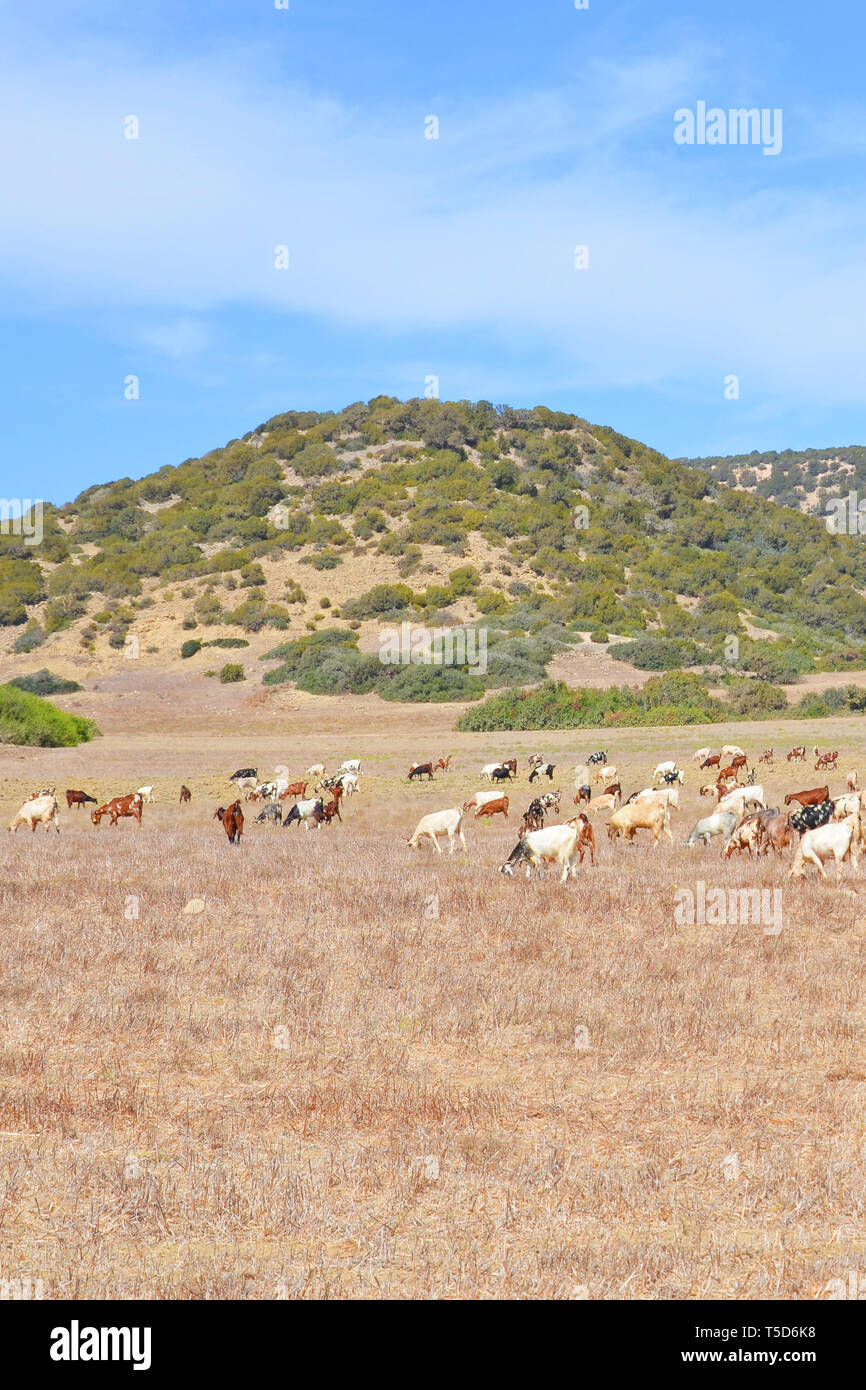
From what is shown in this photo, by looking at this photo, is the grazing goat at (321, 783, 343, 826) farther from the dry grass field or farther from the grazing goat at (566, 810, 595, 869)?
the grazing goat at (566, 810, 595, 869)

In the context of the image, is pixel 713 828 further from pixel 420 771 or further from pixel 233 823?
pixel 420 771

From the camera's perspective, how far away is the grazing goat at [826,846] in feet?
51.0

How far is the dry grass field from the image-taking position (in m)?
5.82

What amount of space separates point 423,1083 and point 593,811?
66.0ft

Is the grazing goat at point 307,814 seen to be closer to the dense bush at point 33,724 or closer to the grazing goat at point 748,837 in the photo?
the grazing goat at point 748,837

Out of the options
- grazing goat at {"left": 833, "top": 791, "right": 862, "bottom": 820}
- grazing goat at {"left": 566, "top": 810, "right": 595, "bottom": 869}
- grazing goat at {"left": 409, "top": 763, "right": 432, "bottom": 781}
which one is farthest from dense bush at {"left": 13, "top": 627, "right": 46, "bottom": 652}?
grazing goat at {"left": 833, "top": 791, "right": 862, "bottom": 820}

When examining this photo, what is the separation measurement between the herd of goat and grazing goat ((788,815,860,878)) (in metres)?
0.01

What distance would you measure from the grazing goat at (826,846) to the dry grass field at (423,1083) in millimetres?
593

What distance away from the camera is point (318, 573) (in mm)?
96500

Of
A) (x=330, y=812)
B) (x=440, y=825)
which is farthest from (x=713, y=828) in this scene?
(x=330, y=812)

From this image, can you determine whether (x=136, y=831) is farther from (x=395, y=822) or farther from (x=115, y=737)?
(x=115, y=737)

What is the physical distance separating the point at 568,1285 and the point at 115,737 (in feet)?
179

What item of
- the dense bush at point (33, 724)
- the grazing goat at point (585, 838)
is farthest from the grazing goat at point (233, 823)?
the dense bush at point (33, 724)
